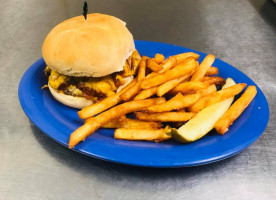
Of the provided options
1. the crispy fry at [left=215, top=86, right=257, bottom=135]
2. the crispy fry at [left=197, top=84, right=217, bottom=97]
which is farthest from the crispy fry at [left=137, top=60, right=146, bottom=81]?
the crispy fry at [left=215, top=86, right=257, bottom=135]

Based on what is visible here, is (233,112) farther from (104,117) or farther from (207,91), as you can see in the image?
(104,117)

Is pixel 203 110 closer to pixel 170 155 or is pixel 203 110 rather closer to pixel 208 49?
pixel 170 155

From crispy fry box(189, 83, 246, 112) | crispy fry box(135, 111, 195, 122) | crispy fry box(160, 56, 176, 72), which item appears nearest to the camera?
crispy fry box(135, 111, 195, 122)

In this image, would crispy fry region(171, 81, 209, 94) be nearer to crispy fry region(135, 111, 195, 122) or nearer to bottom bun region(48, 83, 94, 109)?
crispy fry region(135, 111, 195, 122)

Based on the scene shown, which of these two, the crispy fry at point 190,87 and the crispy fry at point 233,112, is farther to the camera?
the crispy fry at point 190,87

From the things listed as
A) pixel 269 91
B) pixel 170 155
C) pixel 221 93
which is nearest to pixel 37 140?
pixel 170 155

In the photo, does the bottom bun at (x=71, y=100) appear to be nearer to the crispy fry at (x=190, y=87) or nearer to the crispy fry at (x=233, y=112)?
the crispy fry at (x=190, y=87)

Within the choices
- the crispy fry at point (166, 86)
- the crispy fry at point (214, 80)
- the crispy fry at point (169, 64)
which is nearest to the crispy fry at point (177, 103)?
the crispy fry at point (166, 86)
